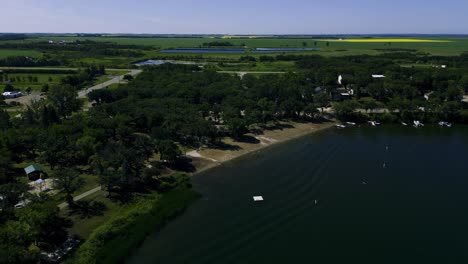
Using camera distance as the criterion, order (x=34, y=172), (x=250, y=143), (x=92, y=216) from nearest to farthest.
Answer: (x=92, y=216), (x=34, y=172), (x=250, y=143)

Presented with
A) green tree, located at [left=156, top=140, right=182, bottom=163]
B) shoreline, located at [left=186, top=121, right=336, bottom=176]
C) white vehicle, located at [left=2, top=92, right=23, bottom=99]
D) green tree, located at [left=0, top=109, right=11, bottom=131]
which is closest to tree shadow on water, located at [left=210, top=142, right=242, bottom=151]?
shoreline, located at [left=186, top=121, right=336, bottom=176]

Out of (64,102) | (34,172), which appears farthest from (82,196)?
(64,102)

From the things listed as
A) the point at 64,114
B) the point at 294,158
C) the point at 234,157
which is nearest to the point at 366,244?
the point at 294,158

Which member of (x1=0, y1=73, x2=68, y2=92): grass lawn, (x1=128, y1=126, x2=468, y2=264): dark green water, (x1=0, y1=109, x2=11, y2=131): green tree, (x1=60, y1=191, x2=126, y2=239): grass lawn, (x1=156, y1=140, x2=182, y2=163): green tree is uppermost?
(x1=0, y1=73, x2=68, y2=92): grass lawn

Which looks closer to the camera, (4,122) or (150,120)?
(4,122)

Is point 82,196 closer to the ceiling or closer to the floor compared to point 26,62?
closer to the floor

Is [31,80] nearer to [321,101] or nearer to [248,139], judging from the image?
[248,139]

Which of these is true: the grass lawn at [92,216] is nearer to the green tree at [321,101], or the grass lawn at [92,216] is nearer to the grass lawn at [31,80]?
the green tree at [321,101]

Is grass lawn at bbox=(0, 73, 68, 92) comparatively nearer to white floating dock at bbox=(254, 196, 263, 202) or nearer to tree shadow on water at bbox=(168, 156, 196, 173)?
tree shadow on water at bbox=(168, 156, 196, 173)
